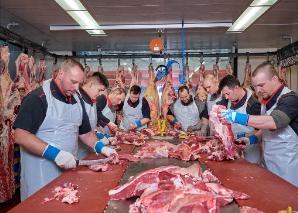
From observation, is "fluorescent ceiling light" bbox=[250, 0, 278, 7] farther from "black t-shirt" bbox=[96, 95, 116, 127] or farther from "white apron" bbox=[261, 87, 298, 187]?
"black t-shirt" bbox=[96, 95, 116, 127]

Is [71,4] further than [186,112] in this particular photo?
No

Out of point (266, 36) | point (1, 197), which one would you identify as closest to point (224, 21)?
point (266, 36)

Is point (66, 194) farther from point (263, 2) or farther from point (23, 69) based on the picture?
point (23, 69)

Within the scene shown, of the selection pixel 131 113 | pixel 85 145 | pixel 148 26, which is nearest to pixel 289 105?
pixel 85 145

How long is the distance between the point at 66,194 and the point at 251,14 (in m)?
5.51

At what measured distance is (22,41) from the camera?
772cm

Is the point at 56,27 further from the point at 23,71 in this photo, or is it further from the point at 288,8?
the point at 288,8

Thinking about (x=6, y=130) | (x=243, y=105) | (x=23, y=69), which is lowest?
(x=6, y=130)

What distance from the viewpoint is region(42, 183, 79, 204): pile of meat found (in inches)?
110

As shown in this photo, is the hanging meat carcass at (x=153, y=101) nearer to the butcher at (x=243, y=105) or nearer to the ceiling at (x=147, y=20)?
the ceiling at (x=147, y=20)

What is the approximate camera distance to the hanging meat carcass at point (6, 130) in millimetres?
6809

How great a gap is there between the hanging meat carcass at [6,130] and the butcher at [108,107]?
5.47 feet

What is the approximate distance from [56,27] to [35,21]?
0.46 m

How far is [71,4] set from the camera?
20.0 ft
